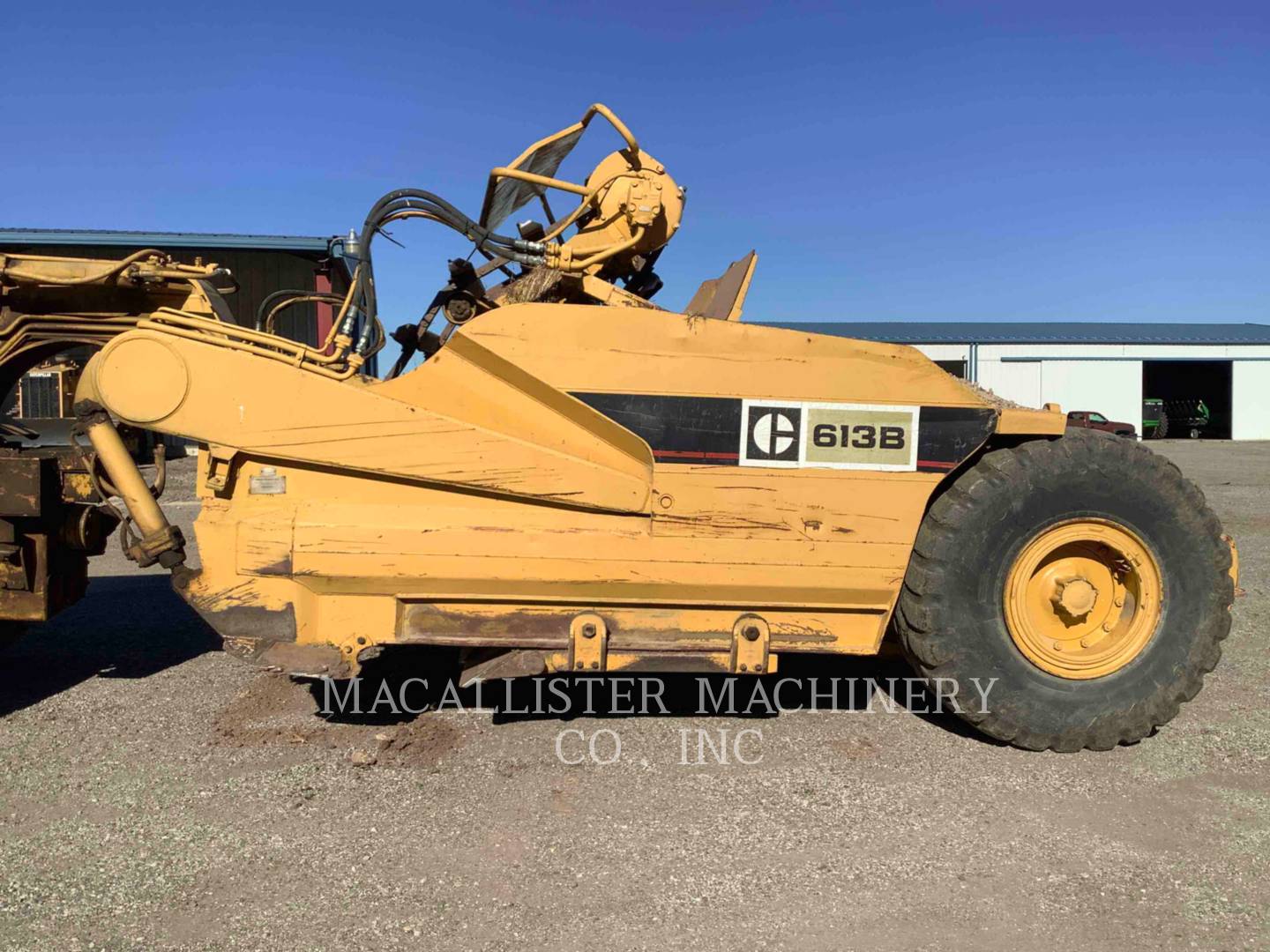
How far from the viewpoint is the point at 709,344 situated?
10.6 ft

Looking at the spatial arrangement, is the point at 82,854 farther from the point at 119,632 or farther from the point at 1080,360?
the point at 1080,360

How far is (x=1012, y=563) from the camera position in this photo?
11.1ft

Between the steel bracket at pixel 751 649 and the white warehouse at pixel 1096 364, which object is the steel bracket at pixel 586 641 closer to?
the steel bracket at pixel 751 649

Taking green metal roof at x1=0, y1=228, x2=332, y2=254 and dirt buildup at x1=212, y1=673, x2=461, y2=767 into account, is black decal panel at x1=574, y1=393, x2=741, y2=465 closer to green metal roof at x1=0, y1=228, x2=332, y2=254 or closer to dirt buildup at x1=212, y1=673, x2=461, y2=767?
dirt buildup at x1=212, y1=673, x2=461, y2=767

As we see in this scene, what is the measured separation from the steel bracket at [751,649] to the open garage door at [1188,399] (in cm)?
3629

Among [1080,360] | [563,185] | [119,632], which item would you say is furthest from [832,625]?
[1080,360]

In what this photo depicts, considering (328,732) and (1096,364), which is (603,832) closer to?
(328,732)

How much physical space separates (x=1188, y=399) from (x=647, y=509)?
44.6m

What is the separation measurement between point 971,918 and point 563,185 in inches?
125

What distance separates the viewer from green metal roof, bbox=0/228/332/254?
14.0 meters

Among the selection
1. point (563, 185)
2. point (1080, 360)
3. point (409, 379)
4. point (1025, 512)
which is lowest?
point (1025, 512)

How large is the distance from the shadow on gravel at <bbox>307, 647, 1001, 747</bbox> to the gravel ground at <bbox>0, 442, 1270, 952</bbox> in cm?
7

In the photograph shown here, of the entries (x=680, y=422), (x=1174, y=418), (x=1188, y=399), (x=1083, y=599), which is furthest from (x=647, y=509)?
(x=1188, y=399)

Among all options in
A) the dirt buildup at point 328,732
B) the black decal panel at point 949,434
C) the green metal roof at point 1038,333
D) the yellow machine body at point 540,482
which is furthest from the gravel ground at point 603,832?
the green metal roof at point 1038,333
